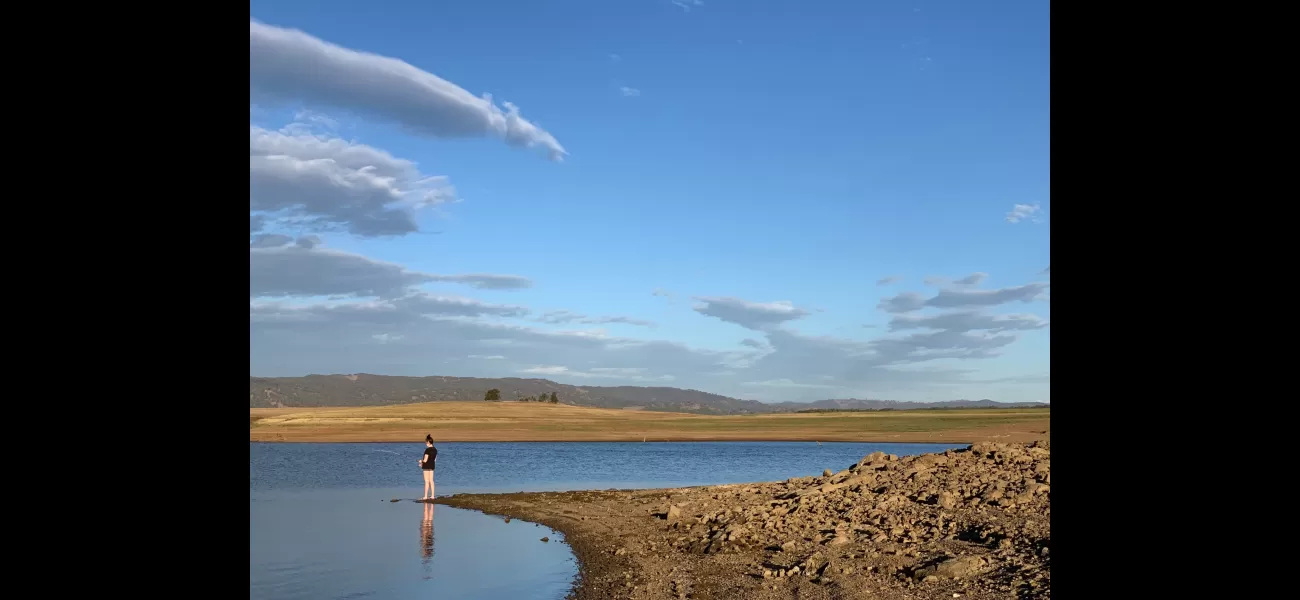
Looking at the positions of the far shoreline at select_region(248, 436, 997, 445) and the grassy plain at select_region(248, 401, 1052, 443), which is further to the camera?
the grassy plain at select_region(248, 401, 1052, 443)

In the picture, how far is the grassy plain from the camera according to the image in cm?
8300

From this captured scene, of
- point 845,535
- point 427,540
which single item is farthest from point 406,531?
point 845,535

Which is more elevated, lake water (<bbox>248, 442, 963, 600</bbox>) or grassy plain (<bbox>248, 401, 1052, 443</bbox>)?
lake water (<bbox>248, 442, 963, 600</bbox>)

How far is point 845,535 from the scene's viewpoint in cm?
1398

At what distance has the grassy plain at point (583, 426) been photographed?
83.0 meters

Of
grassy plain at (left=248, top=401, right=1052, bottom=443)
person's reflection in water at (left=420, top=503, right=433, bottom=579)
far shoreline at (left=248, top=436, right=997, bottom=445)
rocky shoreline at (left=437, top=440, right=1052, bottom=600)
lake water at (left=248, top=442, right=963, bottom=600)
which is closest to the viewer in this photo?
rocky shoreline at (left=437, top=440, right=1052, bottom=600)

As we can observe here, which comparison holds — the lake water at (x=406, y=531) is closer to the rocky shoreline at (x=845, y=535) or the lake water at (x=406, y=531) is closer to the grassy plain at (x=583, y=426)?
the rocky shoreline at (x=845, y=535)

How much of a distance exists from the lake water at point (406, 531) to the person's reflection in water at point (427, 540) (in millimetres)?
22

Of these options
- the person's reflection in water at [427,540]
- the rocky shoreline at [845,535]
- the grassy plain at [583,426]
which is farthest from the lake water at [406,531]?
the grassy plain at [583,426]

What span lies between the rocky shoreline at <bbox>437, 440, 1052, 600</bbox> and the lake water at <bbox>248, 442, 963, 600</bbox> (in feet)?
3.19

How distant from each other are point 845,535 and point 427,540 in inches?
310

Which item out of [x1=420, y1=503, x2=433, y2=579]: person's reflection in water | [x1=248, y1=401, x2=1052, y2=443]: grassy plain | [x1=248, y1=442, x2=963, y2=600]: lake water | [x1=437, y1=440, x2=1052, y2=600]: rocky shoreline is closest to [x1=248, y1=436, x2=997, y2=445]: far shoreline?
[x1=248, y1=401, x2=1052, y2=443]: grassy plain

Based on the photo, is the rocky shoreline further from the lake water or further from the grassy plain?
the grassy plain

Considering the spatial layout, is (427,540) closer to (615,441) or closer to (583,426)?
(615,441)
